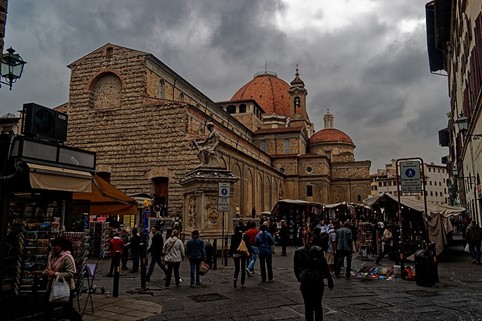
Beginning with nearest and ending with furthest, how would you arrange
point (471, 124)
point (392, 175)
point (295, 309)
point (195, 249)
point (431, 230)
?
point (295, 309) < point (195, 249) < point (431, 230) < point (471, 124) < point (392, 175)

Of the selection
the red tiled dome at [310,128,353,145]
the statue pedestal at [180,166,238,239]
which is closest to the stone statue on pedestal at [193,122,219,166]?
the statue pedestal at [180,166,238,239]

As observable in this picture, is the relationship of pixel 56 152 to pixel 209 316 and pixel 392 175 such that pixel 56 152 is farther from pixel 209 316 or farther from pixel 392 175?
pixel 392 175

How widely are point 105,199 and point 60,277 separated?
3404mm

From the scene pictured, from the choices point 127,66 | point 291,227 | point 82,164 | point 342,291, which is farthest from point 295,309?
point 127,66

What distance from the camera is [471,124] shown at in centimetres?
1480

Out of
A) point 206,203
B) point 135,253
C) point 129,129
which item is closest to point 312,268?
point 135,253

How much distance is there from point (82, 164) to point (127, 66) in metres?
23.1

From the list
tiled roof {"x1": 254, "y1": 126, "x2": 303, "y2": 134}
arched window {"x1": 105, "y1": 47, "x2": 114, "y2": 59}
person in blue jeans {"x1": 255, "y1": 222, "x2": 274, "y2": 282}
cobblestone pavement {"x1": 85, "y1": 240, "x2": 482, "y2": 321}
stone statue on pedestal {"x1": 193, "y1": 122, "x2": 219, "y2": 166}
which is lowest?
cobblestone pavement {"x1": 85, "y1": 240, "x2": 482, "y2": 321}

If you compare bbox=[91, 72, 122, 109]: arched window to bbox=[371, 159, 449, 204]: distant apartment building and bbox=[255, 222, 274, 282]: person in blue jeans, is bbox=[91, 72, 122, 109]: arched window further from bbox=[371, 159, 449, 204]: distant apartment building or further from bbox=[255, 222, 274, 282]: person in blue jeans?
bbox=[371, 159, 449, 204]: distant apartment building

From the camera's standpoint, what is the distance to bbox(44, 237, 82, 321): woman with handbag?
195 inches

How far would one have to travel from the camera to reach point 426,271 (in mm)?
9305

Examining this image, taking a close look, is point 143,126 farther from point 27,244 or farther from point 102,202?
point 27,244

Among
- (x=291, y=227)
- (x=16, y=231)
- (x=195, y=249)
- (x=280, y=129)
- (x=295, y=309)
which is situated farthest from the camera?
(x=280, y=129)

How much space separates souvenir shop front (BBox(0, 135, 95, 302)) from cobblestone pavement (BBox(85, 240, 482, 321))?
1940mm
